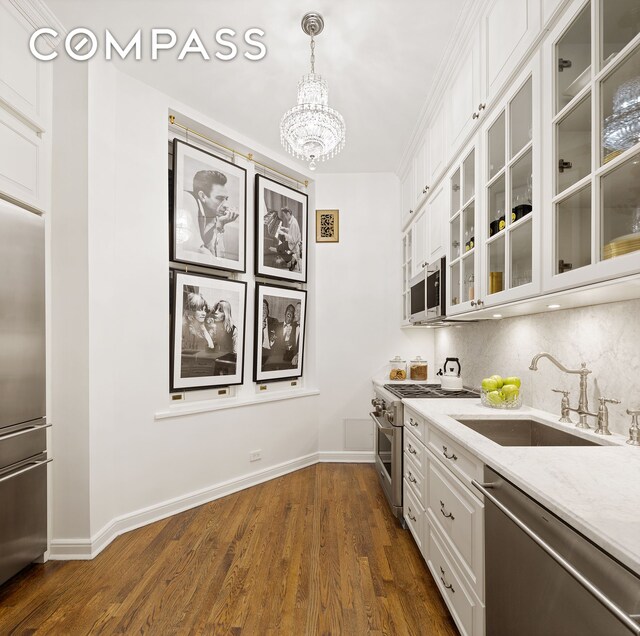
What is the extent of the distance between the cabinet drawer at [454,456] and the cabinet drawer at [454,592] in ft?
1.35

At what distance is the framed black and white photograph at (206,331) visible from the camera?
10.3ft

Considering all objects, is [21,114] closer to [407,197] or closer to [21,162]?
[21,162]

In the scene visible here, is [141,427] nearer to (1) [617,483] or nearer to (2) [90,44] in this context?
(2) [90,44]

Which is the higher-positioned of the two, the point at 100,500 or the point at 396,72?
the point at 396,72

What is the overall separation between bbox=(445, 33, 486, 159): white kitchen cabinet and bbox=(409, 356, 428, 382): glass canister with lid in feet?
6.81

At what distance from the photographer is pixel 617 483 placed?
3.62 feet

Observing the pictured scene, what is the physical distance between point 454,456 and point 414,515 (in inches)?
37.6

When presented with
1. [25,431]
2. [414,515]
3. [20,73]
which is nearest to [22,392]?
[25,431]

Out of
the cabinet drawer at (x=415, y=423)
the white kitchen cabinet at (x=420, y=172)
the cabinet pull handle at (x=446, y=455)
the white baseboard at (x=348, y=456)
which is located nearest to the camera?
the cabinet pull handle at (x=446, y=455)

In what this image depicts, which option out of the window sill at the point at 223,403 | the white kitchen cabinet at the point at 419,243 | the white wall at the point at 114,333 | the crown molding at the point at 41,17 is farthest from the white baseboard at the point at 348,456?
the crown molding at the point at 41,17

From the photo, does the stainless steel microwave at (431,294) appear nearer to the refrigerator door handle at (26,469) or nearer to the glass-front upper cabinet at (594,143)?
the glass-front upper cabinet at (594,143)

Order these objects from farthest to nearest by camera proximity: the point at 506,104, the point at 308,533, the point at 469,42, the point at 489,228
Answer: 1. the point at 308,533
2. the point at 469,42
3. the point at 489,228
4. the point at 506,104

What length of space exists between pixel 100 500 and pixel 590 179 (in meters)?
3.00

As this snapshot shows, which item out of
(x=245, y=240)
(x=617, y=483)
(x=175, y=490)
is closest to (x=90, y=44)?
(x=245, y=240)
